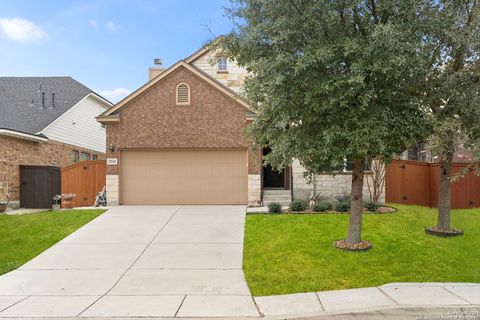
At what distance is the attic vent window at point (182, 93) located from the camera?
15.0 meters

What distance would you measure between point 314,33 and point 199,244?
19.6 feet

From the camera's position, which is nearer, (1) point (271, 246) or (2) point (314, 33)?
(2) point (314, 33)

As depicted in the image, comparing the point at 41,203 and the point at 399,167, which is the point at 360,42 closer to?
the point at 399,167

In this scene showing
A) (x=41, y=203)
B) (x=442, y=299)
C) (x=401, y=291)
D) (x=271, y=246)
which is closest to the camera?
(x=442, y=299)

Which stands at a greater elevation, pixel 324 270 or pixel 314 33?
pixel 314 33

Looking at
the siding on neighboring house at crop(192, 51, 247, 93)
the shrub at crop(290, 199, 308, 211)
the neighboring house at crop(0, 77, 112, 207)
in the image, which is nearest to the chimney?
the siding on neighboring house at crop(192, 51, 247, 93)

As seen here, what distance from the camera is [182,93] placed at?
49.3ft

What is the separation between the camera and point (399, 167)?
15.0 meters

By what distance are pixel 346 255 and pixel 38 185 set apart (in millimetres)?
14654

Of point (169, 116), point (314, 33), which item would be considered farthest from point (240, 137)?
point (314, 33)

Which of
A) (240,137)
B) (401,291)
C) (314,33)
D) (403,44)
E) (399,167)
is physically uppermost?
(314,33)

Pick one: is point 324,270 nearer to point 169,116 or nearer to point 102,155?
point 169,116

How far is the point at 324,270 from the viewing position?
785 cm

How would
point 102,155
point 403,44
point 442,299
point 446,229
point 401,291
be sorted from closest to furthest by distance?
1. point 442,299
2. point 401,291
3. point 403,44
4. point 446,229
5. point 102,155
